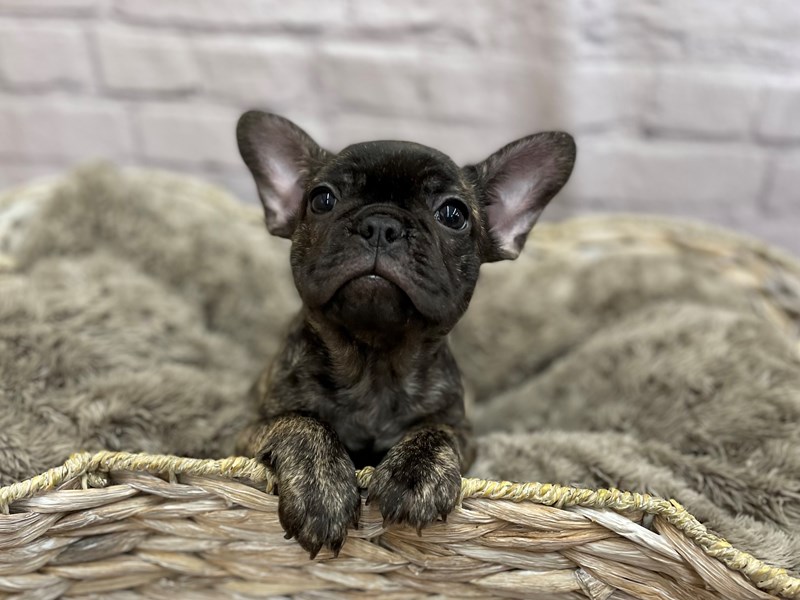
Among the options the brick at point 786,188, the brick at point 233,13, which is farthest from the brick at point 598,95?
the brick at point 233,13

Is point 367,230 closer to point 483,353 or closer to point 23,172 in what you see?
point 483,353

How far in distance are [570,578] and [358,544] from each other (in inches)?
21.2

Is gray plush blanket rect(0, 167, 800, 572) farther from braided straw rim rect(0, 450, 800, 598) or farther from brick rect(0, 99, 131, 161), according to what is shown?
brick rect(0, 99, 131, 161)

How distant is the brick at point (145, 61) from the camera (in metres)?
3.37

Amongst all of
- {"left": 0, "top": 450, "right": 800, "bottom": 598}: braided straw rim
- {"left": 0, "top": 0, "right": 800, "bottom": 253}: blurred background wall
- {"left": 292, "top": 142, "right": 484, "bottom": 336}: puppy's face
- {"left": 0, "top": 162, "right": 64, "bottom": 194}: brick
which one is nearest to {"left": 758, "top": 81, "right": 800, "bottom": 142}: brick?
{"left": 0, "top": 0, "right": 800, "bottom": 253}: blurred background wall

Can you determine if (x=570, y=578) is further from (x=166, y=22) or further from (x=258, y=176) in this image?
(x=166, y=22)

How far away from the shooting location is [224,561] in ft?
6.08

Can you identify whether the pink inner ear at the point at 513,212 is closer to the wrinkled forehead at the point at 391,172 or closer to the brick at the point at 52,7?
the wrinkled forehead at the point at 391,172

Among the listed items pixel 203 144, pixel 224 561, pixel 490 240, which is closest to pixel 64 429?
pixel 224 561

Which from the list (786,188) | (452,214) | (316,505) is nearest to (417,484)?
(316,505)

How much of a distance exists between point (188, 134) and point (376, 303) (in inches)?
94.2

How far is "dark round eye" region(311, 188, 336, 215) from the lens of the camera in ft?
5.76

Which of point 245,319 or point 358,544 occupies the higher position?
point 245,319

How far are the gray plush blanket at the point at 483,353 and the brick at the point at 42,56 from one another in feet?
2.37
